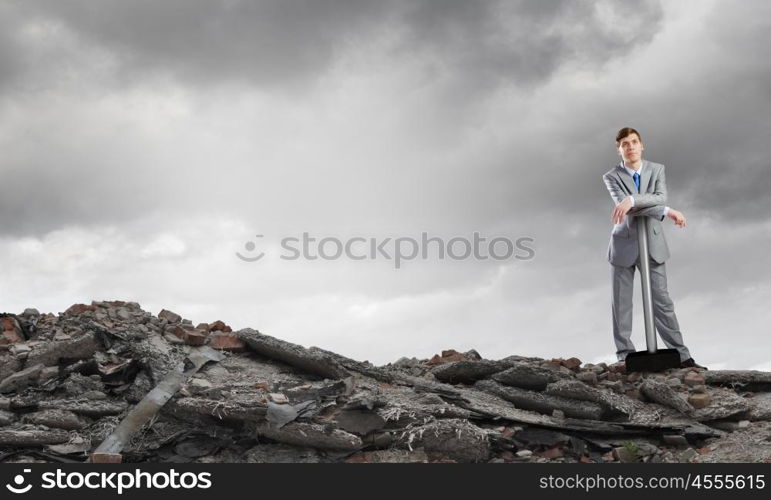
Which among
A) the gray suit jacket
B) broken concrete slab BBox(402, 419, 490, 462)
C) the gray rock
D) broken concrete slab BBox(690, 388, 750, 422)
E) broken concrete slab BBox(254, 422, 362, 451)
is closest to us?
broken concrete slab BBox(254, 422, 362, 451)

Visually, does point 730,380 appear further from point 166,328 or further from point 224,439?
point 166,328

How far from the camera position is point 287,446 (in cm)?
608

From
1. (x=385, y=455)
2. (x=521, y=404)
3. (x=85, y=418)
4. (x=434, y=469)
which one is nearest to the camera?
(x=434, y=469)

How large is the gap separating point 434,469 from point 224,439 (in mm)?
1984

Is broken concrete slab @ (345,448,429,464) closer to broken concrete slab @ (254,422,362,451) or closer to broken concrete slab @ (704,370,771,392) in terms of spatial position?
broken concrete slab @ (254,422,362,451)

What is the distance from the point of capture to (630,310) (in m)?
→ 9.33

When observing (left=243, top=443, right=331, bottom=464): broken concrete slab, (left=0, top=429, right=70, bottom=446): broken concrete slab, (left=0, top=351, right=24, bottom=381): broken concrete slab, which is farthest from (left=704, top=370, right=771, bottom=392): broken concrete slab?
(left=0, top=351, right=24, bottom=381): broken concrete slab

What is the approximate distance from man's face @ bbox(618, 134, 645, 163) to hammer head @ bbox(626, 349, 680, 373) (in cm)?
232

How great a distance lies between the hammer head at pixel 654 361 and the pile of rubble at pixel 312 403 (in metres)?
0.10

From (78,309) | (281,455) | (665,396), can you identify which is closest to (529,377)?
(665,396)

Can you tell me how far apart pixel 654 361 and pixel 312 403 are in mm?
4320

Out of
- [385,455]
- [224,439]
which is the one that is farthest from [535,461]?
[224,439]

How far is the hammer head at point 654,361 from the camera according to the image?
8609 mm

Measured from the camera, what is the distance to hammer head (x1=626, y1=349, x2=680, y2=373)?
339 inches
